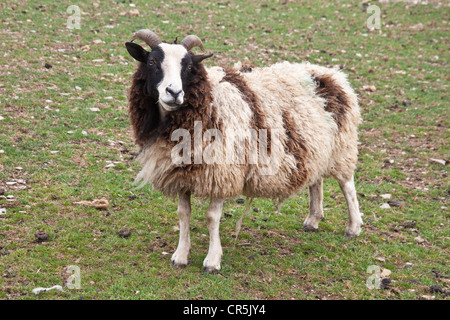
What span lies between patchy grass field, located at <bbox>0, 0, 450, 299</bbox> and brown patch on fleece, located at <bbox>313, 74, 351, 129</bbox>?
1830 millimetres

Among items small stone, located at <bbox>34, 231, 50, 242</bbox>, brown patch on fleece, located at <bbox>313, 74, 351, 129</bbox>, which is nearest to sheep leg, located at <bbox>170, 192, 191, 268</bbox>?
small stone, located at <bbox>34, 231, 50, 242</bbox>

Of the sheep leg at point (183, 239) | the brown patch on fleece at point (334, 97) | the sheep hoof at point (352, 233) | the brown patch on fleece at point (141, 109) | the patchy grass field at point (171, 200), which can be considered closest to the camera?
the brown patch on fleece at point (141, 109)

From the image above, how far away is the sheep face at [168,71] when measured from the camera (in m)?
5.57

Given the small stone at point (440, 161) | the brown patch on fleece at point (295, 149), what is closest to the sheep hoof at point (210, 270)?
the brown patch on fleece at point (295, 149)

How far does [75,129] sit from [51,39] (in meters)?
4.73

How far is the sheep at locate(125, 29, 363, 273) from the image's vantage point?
590 centimetres

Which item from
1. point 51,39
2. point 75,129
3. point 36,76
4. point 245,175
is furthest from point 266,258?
point 51,39

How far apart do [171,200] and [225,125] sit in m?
2.52

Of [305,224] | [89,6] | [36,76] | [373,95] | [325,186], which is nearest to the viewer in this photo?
[305,224]

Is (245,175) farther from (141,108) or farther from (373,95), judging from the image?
(373,95)

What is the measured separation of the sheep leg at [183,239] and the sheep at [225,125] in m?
0.01

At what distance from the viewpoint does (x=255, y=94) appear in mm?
6535

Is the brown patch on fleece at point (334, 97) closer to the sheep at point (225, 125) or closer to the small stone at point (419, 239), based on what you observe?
the sheep at point (225, 125)

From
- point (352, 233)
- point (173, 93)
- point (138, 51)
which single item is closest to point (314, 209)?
point (352, 233)
